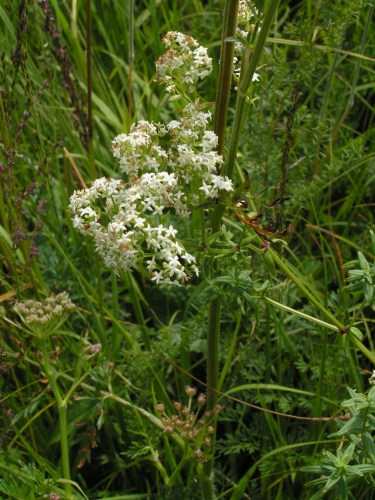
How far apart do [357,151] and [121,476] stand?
1674 millimetres

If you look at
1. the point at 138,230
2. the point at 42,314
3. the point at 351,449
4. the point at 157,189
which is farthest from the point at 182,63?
the point at 351,449

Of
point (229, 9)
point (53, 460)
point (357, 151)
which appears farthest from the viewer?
point (357, 151)

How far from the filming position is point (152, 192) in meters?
1.54

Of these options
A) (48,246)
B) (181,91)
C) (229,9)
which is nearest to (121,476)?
(48,246)

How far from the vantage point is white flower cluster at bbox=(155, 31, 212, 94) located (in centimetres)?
160

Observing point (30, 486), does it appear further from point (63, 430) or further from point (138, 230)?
point (138, 230)

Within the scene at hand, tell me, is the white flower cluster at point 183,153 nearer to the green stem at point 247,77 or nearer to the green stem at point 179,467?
the green stem at point 247,77

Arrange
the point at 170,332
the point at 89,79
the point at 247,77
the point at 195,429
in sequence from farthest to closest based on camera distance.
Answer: the point at 170,332
the point at 89,79
the point at 195,429
the point at 247,77

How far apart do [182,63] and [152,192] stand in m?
Answer: 0.36

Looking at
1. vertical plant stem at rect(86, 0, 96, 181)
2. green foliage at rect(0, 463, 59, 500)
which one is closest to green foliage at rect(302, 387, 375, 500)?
green foliage at rect(0, 463, 59, 500)

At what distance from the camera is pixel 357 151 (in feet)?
8.70

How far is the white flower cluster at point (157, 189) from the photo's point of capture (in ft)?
4.94

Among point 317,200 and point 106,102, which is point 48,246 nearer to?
point 106,102

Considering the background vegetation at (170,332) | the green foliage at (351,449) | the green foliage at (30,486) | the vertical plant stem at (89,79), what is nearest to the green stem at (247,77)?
the background vegetation at (170,332)
